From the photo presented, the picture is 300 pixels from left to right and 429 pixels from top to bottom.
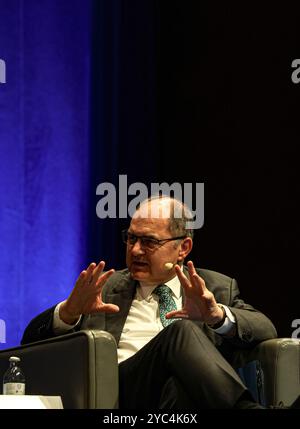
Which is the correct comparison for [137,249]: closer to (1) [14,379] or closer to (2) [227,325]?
(2) [227,325]

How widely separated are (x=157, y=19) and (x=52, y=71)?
2.34 ft

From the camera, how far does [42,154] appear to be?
4.04 metres

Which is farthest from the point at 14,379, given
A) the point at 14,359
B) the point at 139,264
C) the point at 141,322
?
the point at 139,264

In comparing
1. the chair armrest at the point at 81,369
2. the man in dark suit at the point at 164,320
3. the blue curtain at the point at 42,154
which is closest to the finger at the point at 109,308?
the man in dark suit at the point at 164,320

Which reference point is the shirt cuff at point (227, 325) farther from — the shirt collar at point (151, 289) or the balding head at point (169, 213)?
the balding head at point (169, 213)

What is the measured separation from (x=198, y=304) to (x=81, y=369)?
0.51 metres

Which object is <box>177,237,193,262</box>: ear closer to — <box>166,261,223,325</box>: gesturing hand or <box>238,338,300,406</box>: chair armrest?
<box>166,261,223,325</box>: gesturing hand

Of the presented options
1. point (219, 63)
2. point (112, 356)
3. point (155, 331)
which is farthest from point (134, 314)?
point (219, 63)

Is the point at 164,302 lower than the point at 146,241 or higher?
lower

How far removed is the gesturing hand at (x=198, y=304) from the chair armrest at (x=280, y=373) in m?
0.21

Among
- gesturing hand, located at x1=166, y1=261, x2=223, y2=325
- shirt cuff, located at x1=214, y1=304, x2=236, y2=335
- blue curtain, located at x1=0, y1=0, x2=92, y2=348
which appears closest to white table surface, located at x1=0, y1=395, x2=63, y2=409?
gesturing hand, located at x1=166, y1=261, x2=223, y2=325

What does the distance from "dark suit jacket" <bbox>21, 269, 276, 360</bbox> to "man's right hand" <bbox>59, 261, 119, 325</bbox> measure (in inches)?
3.4

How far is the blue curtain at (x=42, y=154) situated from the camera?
393 cm

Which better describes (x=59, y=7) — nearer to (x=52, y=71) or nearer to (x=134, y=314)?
(x=52, y=71)
